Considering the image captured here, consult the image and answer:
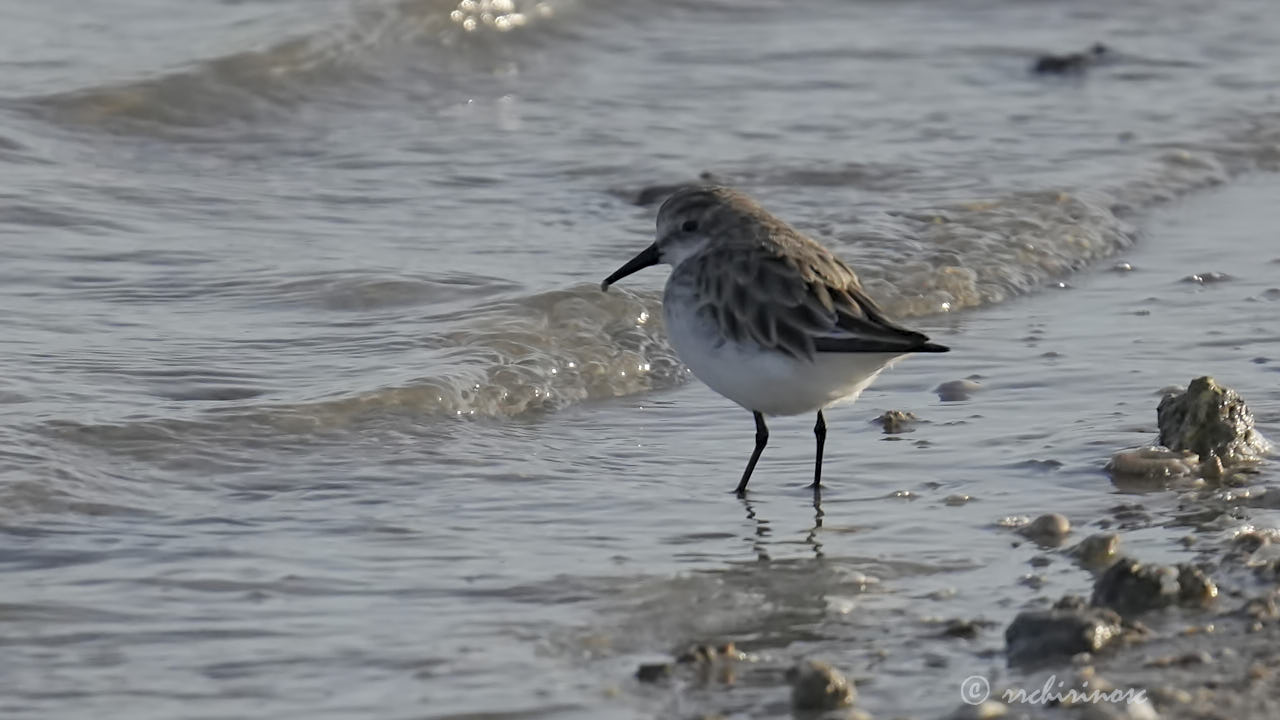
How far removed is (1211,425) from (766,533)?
1.27m

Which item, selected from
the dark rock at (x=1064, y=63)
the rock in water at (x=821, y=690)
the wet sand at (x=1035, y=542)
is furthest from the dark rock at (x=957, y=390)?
the dark rock at (x=1064, y=63)

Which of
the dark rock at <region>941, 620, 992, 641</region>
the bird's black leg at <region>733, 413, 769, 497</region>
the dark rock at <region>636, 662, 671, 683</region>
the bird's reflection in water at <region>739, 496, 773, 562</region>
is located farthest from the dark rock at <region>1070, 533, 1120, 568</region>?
the dark rock at <region>636, 662, 671, 683</region>

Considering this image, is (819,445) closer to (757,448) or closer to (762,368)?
(757,448)

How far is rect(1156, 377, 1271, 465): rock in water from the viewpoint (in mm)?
5078

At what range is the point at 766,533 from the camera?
473 cm

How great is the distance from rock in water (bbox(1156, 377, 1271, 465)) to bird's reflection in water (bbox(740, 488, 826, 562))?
98 cm

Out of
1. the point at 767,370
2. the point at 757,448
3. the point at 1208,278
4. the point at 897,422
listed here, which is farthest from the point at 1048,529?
the point at 1208,278

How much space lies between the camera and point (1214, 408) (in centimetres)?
508

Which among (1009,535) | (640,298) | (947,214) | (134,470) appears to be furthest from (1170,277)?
(134,470)

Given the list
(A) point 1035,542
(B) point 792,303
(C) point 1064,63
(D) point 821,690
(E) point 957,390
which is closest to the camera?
(D) point 821,690

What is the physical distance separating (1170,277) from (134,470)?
4.10m

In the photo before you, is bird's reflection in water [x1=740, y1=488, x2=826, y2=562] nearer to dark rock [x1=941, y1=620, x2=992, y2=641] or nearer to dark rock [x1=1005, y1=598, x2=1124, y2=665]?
dark rock [x1=941, y1=620, x2=992, y2=641]

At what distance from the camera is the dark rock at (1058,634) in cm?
367

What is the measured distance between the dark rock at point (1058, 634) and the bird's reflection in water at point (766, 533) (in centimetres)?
85
